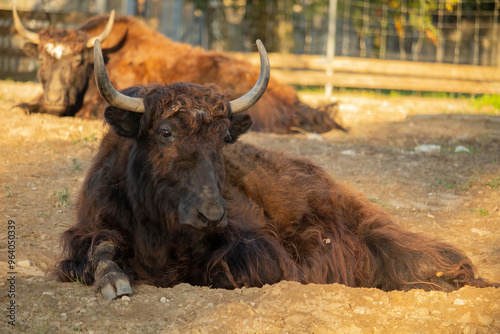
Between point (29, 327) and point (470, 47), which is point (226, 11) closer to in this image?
point (470, 47)

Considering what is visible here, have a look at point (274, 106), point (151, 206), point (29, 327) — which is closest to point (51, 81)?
point (274, 106)

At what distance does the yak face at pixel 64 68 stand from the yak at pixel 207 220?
581cm

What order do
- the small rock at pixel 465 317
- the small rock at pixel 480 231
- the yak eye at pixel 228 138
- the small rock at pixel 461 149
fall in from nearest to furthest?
1. the small rock at pixel 465 317
2. the yak eye at pixel 228 138
3. the small rock at pixel 480 231
4. the small rock at pixel 461 149

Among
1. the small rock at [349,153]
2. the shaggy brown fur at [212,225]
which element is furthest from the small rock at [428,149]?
the shaggy brown fur at [212,225]

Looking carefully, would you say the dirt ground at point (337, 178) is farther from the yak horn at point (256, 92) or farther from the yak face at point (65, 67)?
the yak horn at point (256, 92)

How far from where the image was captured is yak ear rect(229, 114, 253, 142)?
183 inches

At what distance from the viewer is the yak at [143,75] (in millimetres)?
10156

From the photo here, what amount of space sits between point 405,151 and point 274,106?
2.54 metres

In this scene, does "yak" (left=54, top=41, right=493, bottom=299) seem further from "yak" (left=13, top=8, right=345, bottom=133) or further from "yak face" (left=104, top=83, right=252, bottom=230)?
"yak" (left=13, top=8, right=345, bottom=133)

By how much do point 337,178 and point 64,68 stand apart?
5.55 m

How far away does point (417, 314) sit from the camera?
3.68 m

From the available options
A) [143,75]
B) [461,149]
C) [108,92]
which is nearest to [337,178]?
[461,149]

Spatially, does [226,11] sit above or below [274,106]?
above

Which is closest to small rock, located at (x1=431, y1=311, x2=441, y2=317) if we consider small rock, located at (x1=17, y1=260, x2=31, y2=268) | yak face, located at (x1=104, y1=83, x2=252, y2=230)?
yak face, located at (x1=104, y1=83, x2=252, y2=230)
